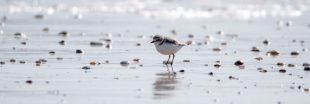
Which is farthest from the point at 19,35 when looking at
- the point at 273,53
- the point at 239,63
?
the point at 239,63

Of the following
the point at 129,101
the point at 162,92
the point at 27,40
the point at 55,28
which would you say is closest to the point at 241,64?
the point at 162,92

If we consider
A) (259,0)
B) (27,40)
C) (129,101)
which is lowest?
(129,101)

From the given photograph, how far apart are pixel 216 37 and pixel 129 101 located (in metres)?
9.02

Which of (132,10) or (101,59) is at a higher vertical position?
(132,10)

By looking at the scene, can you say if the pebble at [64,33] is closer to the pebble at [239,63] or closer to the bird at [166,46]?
the bird at [166,46]

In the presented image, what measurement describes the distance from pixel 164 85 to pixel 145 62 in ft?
8.81

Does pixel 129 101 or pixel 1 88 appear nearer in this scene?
pixel 129 101

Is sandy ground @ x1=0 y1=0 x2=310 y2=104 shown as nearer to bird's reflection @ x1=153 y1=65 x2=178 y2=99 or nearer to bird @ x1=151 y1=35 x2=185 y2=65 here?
bird's reflection @ x1=153 y1=65 x2=178 y2=99

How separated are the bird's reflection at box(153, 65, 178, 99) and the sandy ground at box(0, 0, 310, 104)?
0.04 feet

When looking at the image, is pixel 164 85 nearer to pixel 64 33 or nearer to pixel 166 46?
pixel 166 46

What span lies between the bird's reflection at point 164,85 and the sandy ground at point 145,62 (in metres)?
0.01

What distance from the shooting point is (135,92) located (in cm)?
1023

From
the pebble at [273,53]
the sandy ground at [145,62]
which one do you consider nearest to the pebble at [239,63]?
the sandy ground at [145,62]

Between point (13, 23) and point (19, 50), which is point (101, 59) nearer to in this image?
point (19, 50)
